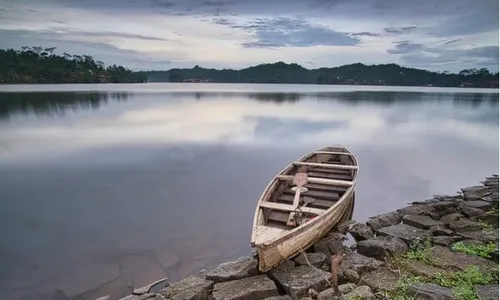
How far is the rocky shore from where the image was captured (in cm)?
381

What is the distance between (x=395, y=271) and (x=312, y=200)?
2.13m

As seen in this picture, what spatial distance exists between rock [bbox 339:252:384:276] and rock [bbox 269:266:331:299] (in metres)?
0.34

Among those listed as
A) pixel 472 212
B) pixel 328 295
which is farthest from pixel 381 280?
pixel 472 212

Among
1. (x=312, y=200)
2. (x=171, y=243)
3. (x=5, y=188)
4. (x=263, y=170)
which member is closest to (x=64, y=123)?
(x=5, y=188)

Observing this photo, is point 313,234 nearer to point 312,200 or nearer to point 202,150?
point 312,200

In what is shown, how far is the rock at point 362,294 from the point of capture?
11.9 feet

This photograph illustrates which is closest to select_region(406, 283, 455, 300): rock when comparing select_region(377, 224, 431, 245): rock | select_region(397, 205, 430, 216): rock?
select_region(377, 224, 431, 245): rock

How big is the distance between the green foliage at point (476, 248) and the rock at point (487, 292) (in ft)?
2.93

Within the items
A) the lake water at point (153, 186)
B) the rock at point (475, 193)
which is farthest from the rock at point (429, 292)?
the rock at point (475, 193)

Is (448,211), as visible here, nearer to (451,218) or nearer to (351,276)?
(451,218)

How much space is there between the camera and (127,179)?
32.6 feet

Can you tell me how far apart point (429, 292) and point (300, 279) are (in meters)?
1.33

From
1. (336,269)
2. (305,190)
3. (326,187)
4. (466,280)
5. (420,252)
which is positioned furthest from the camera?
(326,187)

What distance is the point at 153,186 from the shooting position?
938 cm
